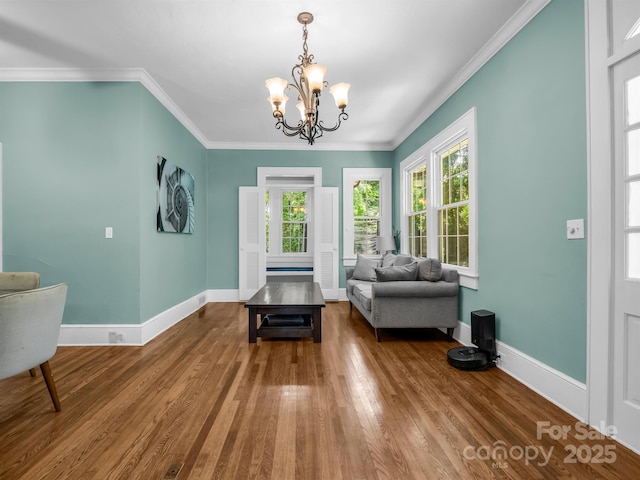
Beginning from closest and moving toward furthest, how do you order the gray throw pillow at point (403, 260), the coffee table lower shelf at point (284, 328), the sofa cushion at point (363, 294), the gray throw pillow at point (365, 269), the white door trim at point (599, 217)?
→ the white door trim at point (599, 217), the coffee table lower shelf at point (284, 328), the sofa cushion at point (363, 294), the gray throw pillow at point (403, 260), the gray throw pillow at point (365, 269)

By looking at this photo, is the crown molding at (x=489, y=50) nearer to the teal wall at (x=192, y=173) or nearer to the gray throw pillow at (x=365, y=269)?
the teal wall at (x=192, y=173)

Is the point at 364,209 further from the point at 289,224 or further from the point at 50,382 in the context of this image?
the point at 50,382

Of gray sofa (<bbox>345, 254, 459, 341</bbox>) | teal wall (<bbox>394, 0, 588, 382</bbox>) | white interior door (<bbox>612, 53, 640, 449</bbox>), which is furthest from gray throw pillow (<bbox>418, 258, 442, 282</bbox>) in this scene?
white interior door (<bbox>612, 53, 640, 449</bbox>)

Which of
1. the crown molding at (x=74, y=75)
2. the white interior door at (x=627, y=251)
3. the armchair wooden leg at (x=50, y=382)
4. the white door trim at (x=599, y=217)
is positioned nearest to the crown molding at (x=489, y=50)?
the white door trim at (x=599, y=217)

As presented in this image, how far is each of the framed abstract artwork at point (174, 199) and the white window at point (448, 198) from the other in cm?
334

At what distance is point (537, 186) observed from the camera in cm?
235

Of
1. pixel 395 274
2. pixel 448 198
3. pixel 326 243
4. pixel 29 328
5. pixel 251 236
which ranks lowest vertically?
pixel 29 328

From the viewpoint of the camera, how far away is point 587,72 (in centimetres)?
189

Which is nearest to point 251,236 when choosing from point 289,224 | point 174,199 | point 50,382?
point 289,224

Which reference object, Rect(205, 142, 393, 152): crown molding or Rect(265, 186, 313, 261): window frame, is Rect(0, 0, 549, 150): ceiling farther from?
Rect(265, 186, 313, 261): window frame

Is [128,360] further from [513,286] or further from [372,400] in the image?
[513,286]

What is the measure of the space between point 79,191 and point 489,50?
4203 millimetres

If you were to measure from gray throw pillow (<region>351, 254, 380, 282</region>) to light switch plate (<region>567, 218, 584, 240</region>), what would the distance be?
3.05m

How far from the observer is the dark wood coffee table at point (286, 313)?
3.30m
